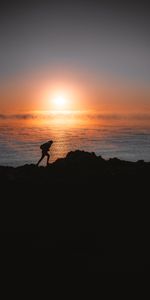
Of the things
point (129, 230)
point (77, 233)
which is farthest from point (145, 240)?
point (77, 233)

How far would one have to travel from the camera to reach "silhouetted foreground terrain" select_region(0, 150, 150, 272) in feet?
35.4

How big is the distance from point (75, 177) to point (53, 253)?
4416mm

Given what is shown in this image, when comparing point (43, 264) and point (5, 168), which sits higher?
point (5, 168)

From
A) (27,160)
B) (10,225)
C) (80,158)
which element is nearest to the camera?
(10,225)

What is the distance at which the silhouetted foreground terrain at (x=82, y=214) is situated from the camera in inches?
425

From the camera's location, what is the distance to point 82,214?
12.3 metres

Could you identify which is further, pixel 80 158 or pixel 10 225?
pixel 80 158

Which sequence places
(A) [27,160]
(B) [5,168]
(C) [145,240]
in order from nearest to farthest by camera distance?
(C) [145,240] → (B) [5,168] → (A) [27,160]

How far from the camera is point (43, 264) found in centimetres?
1045

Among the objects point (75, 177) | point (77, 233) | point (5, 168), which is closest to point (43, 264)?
point (77, 233)

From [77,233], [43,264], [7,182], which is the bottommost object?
[43,264]

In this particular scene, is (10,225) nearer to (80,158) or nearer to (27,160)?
(80,158)

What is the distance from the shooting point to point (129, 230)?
38.6ft

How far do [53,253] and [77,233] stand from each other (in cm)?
134
